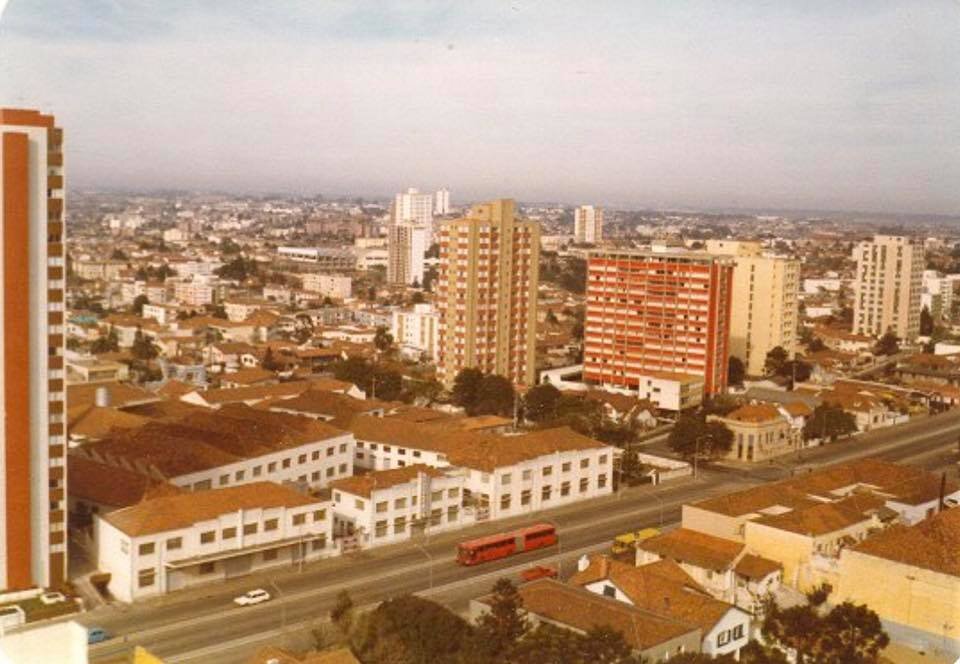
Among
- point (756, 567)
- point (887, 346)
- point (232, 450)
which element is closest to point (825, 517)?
point (756, 567)

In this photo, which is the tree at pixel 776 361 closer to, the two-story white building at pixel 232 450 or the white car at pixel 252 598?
the two-story white building at pixel 232 450

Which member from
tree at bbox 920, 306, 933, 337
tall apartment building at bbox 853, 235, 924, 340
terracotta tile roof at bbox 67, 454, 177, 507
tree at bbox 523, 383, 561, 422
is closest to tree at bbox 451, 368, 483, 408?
tree at bbox 523, 383, 561, 422

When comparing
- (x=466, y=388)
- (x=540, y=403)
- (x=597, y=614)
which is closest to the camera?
(x=597, y=614)

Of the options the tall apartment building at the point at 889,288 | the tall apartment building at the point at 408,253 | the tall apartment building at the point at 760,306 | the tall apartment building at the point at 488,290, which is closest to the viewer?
the tall apartment building at the point at 488,290

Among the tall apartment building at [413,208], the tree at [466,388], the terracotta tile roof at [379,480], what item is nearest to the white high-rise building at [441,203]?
the tall apartment building at [413,208]

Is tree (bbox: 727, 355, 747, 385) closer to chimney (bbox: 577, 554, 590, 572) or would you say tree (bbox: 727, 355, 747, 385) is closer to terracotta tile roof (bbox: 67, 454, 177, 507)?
chimney (bbox: 577, 554, 590, 572)

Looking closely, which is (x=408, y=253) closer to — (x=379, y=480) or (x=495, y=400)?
(x=495, y=400)

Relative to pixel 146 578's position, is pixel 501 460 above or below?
above
